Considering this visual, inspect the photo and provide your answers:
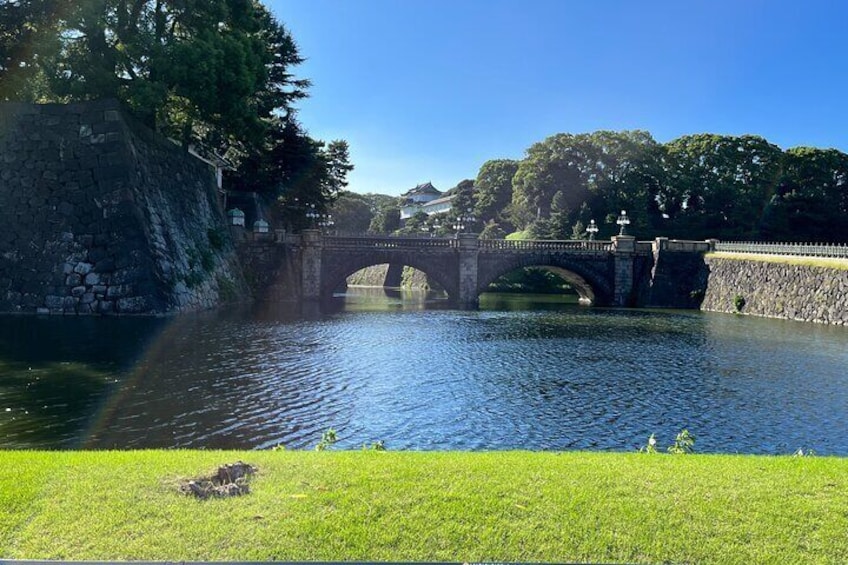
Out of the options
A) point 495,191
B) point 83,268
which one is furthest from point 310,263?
point 495,191

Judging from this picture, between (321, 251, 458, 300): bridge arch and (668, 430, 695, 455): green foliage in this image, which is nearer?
(668, 430, 695, 455): green foliage

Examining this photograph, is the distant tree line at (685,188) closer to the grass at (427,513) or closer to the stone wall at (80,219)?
the stone wall at (80,219)

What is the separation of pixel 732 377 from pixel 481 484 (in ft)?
59.9

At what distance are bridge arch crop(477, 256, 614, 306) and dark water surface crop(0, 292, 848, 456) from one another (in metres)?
23.2

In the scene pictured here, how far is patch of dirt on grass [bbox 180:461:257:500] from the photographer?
22.2ft

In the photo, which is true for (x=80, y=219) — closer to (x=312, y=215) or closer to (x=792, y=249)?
(x=312, y=215)

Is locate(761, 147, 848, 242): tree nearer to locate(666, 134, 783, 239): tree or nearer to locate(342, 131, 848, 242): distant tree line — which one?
locate(342, 131, 848, 242): distant tree line

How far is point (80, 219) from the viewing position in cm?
3331

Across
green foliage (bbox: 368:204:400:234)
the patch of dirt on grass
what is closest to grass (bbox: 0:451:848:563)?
the patch of dirt on grass

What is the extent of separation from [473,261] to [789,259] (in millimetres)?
24730

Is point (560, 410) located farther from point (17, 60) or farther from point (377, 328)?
point (17, 60)

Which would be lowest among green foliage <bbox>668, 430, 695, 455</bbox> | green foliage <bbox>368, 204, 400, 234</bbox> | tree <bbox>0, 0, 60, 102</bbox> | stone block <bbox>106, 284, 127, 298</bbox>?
green foliage <bbox>668, 430, 695, 455</bbox>

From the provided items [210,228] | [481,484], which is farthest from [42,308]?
[481,484]

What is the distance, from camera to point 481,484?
7172mm
